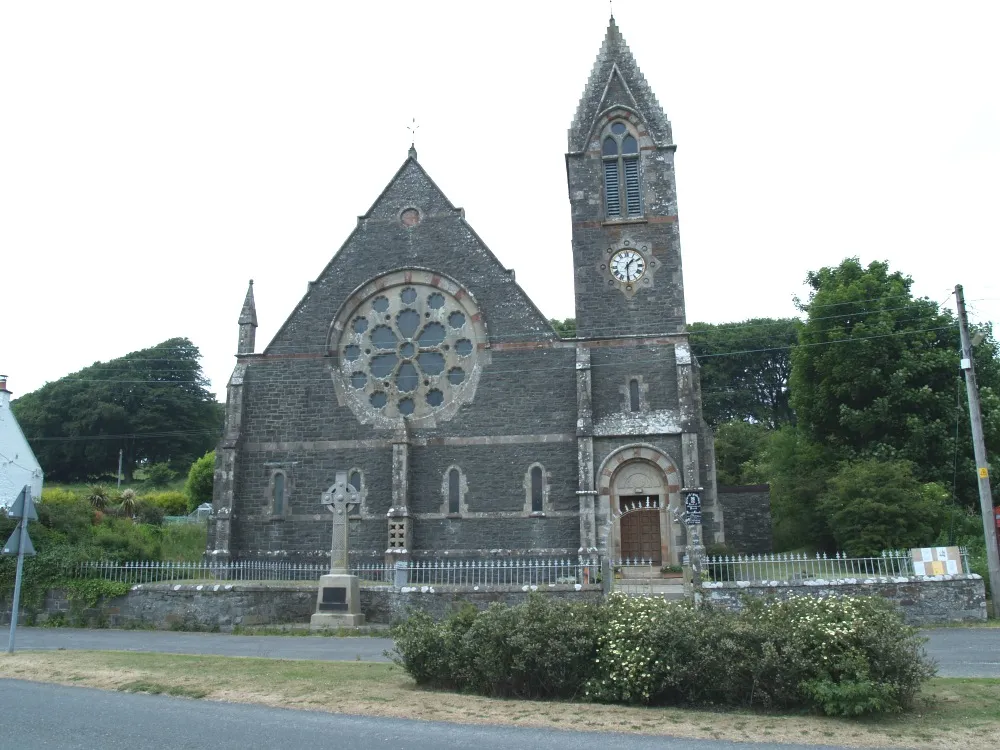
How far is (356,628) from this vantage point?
727 inches

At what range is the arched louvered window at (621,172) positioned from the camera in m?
28.7

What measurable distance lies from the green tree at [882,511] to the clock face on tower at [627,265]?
914cm

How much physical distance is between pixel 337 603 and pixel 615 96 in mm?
20128

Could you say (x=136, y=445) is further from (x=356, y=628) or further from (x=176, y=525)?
(x=356, y=628)

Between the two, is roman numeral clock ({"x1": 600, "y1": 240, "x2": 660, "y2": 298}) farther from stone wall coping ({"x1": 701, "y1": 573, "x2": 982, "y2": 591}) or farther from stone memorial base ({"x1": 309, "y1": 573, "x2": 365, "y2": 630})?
stone memorial base ({"x1": 309, "y1": 573, "x2": 365, "y2": 630})

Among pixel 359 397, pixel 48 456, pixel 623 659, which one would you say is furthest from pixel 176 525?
pixel 623 659

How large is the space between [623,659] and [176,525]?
32.7 meters

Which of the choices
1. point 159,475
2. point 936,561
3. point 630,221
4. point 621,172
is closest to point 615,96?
point 621,172

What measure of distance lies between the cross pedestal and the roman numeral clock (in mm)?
12134

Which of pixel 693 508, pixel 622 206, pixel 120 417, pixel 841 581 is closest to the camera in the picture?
pixel 693 508

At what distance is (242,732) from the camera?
8273 millimetres

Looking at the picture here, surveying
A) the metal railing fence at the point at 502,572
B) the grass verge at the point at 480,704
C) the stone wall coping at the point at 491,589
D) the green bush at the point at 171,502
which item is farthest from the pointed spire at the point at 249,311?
the green bush at the point at 171,502

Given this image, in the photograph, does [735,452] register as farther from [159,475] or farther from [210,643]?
[210,643]

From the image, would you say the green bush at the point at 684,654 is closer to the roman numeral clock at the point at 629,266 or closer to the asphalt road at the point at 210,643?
the asphalt road at the point at 210,643
